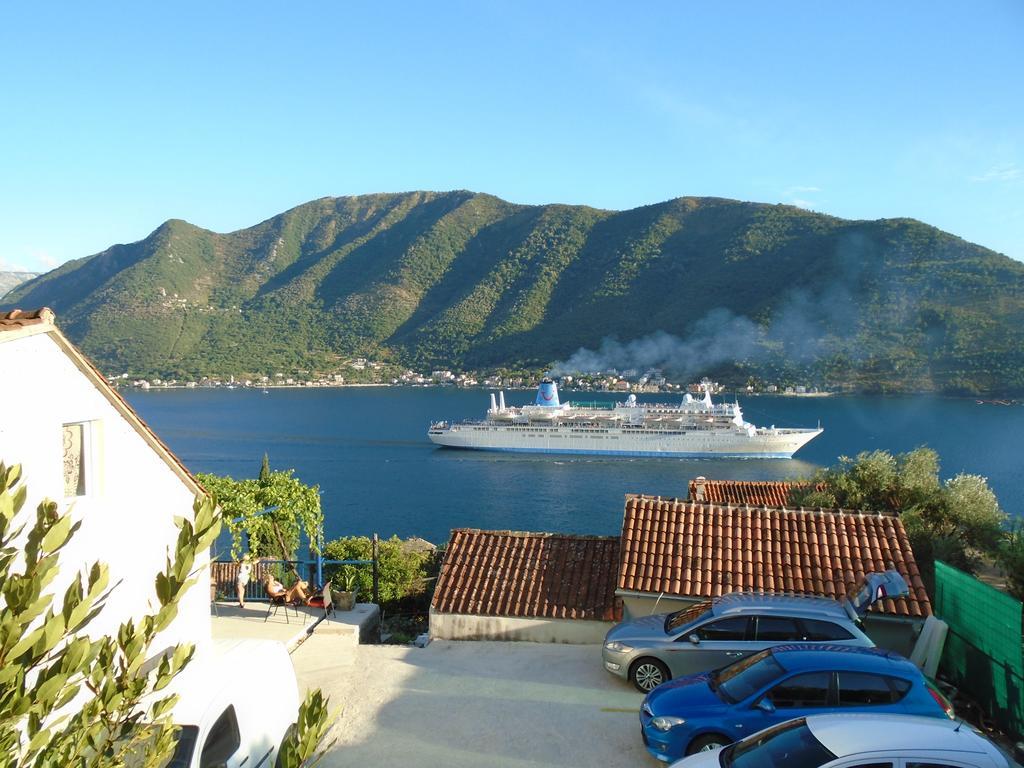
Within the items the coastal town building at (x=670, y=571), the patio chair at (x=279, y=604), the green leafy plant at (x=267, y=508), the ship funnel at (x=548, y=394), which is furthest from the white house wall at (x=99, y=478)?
the ship funnel at (x=548, y=394)

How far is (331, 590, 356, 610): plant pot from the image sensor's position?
31.7 feet

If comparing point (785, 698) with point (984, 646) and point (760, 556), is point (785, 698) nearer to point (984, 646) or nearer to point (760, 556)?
point (984, 646)

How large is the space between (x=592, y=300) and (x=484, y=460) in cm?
9533

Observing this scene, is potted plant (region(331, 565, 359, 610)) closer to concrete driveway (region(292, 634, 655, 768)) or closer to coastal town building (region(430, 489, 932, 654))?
concrete driveway (region(292, 634, 655, 768))

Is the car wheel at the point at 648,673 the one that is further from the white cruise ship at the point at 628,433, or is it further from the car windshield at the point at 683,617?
the white cruise ship at the point at 628,433

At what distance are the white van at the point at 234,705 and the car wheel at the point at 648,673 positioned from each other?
3.12m

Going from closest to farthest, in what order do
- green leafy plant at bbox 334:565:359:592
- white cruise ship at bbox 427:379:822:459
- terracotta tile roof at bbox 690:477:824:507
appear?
green leafy plant at bbox 334:565:359:592 < terracotta tile roof at bbox 690:477:824:507 < white cruise ship at bbox 427:379:822:459

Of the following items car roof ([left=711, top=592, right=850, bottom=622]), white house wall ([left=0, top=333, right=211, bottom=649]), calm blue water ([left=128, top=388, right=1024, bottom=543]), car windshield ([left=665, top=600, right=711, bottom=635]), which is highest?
white house wall ([left=0, top=333, right=211, bottom=649])

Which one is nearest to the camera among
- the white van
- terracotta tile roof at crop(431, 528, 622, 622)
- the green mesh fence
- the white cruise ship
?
the white van

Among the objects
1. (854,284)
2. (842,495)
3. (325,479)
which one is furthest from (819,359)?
(842,495)

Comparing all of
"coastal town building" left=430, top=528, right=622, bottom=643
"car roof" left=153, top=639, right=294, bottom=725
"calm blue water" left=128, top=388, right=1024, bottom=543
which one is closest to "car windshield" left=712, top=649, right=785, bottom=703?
"coastal town building" left=430, top=528, right=622, bottom=643

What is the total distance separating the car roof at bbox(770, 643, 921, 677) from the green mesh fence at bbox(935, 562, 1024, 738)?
4.88ft

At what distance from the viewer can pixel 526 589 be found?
30.5ft

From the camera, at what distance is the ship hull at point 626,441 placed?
58.3 m
